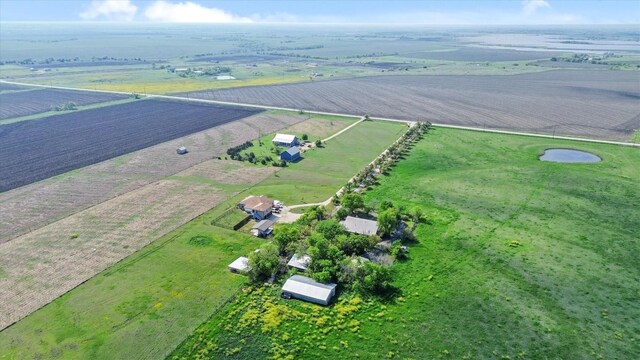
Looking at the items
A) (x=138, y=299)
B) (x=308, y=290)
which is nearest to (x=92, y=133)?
(x=138, y=299)

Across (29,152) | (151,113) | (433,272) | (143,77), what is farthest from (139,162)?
(143,77)

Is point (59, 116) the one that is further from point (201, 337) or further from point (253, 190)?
point (201, 337)

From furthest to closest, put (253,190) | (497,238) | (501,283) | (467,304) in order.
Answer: (253,190) < (497,238) < (501,283) < (467,304)

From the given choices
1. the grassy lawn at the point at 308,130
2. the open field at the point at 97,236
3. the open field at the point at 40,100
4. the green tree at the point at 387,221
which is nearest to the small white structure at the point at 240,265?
the open field at the point at 97,236

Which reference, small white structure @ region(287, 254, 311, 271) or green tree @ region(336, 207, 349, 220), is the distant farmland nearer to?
small white structure @ region(287, 254, 311, 271)

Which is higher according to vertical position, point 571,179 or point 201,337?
point 571,179

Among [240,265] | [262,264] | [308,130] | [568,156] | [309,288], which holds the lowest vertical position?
[240,265]

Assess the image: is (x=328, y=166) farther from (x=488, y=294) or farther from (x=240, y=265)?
(x=488, y=294)
